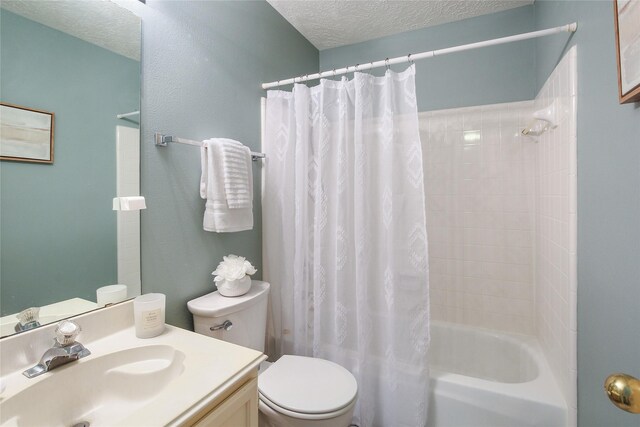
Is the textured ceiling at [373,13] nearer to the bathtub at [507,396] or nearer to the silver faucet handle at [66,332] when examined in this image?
the silver faucet handle at [66,332]

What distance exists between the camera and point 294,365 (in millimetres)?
1479

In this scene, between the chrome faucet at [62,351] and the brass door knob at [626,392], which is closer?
the brass door knob at [626,392]

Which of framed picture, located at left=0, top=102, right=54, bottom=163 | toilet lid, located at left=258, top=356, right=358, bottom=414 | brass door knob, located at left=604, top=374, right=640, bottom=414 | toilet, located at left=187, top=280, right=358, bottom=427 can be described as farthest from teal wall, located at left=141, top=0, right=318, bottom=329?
brass door knob, located at left=604, top=374, right=640, bottom=414

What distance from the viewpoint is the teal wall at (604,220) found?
2.66ft

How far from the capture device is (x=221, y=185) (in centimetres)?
141

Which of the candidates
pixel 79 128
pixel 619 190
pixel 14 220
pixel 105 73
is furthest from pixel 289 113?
pixel 619 190

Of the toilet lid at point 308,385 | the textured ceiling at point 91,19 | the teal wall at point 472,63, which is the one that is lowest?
the toilet lid at point 308,385

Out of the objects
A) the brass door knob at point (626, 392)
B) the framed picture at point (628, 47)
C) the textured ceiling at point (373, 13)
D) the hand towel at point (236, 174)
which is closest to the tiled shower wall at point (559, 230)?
the framed picture at point (628, 47)

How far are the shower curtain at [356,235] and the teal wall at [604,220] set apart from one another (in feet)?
1.90

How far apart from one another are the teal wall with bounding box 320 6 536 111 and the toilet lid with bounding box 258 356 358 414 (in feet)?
5.95

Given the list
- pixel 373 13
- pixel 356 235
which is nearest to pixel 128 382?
pixel 356 235

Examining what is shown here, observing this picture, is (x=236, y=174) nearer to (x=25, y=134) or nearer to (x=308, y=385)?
(x=25, y=134)

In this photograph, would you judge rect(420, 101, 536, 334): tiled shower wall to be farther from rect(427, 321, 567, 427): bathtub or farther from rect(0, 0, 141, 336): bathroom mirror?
rect(0, 0, 141, 336): bathroom mirror

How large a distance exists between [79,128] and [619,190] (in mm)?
1648
